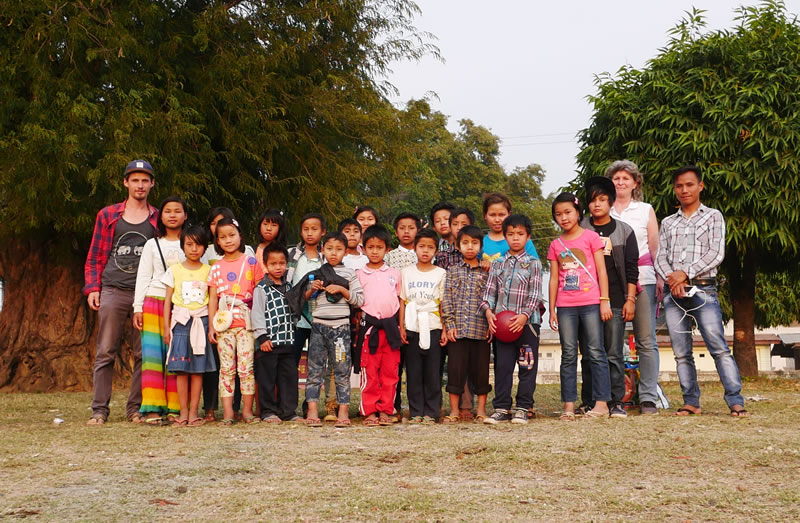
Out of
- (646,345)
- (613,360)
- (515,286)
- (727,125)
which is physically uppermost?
(727,125)

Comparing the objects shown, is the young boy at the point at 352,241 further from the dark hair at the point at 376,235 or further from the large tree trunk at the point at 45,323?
the large tree trunk at the point at 45,323

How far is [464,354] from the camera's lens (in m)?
6.25

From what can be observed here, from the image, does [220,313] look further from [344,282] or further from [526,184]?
[526,184]

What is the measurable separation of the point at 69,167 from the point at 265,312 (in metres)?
4.05

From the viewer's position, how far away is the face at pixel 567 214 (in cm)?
619

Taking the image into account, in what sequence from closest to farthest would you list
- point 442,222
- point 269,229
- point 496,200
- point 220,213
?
point 269,229, point 220,213, point 496,200, point 442,222

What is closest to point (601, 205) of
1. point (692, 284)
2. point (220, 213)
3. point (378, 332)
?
point (692, 284)

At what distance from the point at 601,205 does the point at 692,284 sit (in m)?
0.92

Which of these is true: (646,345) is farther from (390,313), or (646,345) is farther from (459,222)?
(390,313)

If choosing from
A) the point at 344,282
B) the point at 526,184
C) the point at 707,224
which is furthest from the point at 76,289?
the point at 526,184

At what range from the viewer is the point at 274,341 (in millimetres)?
6125

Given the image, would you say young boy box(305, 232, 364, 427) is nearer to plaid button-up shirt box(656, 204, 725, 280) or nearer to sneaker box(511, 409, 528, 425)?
sneaker box(511, 409, 528, 425)

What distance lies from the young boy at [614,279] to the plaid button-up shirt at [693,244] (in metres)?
0.30

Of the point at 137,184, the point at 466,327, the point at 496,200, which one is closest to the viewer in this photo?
the point at 466,327
